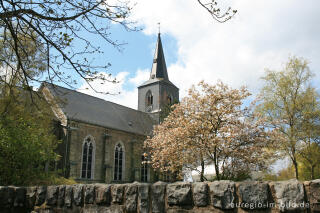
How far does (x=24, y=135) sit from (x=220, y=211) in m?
6.40

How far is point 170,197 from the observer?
11.4 ft

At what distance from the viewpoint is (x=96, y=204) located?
409cm

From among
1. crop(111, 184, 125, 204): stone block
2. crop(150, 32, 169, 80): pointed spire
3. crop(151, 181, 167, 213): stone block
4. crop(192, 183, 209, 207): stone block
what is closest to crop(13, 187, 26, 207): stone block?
crop(111, 184, 125, 204): stone block

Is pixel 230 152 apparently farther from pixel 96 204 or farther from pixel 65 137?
pixel 65 137

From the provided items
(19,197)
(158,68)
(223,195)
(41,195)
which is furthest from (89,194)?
(158,68)

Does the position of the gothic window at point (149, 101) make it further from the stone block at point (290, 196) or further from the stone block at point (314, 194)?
the stone block at point (314, 194)

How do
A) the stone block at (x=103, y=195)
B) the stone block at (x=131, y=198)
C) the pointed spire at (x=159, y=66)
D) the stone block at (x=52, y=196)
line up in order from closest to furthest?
the stone block at (x=131, y=198) → the stone block at (x=103, y=195) → the stone block at (x=52, y=196) → the pointed spire at (x=159, y=66)

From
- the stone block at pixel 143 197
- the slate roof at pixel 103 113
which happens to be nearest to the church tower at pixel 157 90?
the slate roof at pixel 103 113

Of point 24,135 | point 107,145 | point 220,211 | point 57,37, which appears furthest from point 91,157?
point 220,211

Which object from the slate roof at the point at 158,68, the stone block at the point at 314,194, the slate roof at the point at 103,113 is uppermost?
the slate roof at the point at 158,68

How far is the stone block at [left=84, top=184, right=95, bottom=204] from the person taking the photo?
4152 millimetres

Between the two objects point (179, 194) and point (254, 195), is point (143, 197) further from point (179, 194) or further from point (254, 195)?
point (254, 195)

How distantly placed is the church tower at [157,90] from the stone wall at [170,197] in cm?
3534

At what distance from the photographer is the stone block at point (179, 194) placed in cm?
Result: 336
